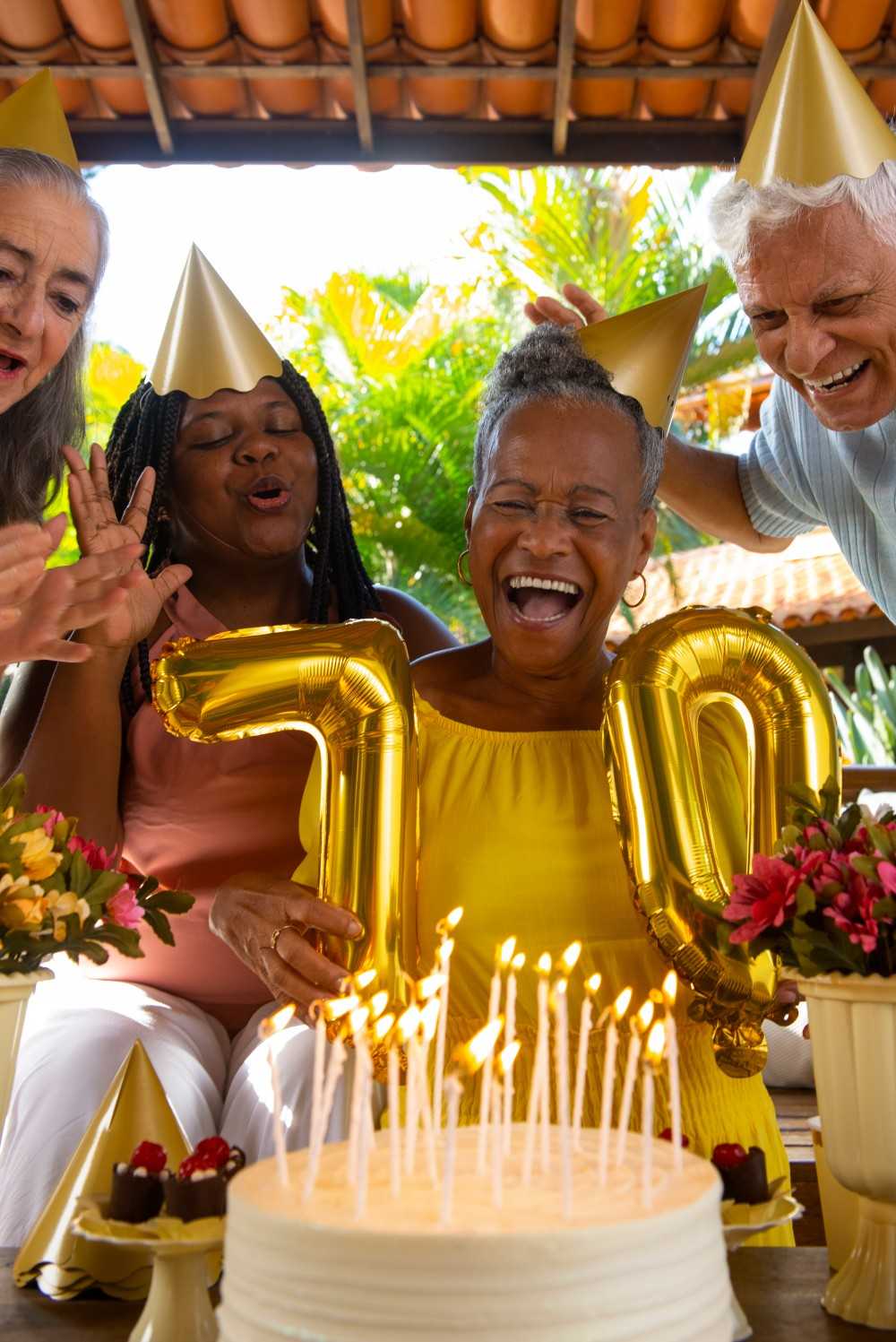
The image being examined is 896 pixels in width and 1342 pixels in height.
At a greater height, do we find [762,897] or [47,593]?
[47,593]

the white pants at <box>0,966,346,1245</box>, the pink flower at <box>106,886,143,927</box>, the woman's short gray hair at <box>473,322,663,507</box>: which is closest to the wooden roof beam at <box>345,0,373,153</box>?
the woman's short gray hair at <box>473,322,663,507</box>

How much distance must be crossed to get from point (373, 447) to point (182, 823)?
8.57m

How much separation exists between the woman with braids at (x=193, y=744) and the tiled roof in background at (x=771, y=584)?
21.4 feet

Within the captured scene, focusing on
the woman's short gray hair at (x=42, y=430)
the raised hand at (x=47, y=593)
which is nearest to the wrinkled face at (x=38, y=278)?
the woman's short gray hair at (x=42, y=430)

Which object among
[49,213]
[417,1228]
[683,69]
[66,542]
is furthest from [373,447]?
[417,1228]

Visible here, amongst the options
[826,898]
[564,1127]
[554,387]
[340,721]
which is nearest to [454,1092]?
[564,1127]

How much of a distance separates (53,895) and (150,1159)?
10.2 inches

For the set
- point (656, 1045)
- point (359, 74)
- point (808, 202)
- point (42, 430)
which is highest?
point (359, 74)

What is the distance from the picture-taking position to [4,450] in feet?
8.09

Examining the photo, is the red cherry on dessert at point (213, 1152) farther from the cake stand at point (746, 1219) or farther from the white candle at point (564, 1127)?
the cake stand at point (746, 1219)

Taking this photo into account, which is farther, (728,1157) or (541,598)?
(541,598)

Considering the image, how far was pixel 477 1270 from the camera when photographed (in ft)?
3.14

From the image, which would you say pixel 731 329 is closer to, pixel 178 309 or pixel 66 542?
pixel 66 542

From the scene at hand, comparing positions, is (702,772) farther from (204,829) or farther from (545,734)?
(204,829)
